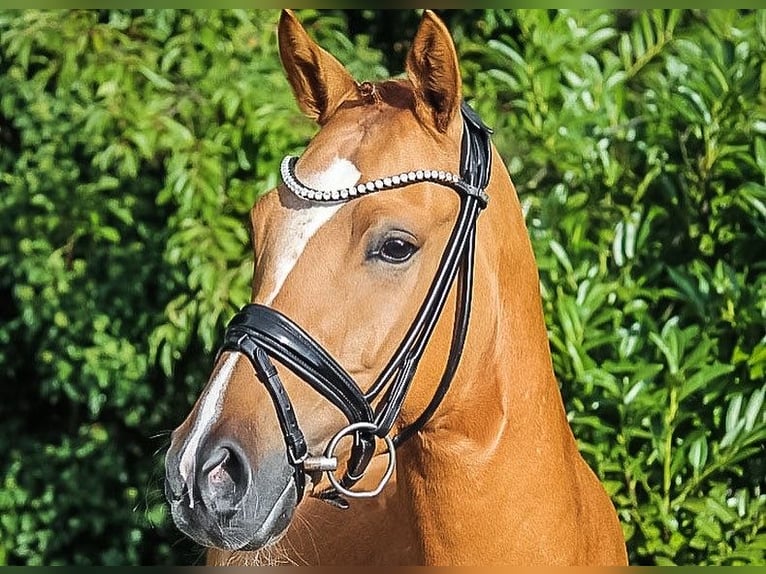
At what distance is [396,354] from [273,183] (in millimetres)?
1700

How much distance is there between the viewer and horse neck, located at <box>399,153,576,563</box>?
1946 millimetres

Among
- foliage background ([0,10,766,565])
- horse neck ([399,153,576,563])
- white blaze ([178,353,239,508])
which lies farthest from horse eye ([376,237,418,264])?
foliage background ([0,10,766,565])

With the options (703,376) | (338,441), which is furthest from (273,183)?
(338,441)

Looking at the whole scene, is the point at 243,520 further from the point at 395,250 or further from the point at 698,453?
the point at 698,453

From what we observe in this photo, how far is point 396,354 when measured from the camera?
182 centimetres

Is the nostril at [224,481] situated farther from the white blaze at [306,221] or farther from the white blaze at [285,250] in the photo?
the white blaze at [306,221]

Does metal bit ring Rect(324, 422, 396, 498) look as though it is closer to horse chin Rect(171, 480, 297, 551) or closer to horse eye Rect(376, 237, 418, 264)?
horse chin Rect(171, 480, 297, 551)

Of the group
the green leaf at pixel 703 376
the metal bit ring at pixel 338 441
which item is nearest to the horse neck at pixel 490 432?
the metal bit ring at pixel 338 441

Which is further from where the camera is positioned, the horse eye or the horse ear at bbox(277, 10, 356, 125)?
the horse ear at bbox(277, 10, 356, 125)

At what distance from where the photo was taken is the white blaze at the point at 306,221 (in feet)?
5.80

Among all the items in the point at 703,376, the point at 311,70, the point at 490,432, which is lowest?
the point at 703,376

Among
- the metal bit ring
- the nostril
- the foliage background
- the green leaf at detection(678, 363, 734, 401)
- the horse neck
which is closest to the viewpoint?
the nostril

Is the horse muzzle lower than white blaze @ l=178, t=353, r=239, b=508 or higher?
lower

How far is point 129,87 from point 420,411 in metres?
2.32
